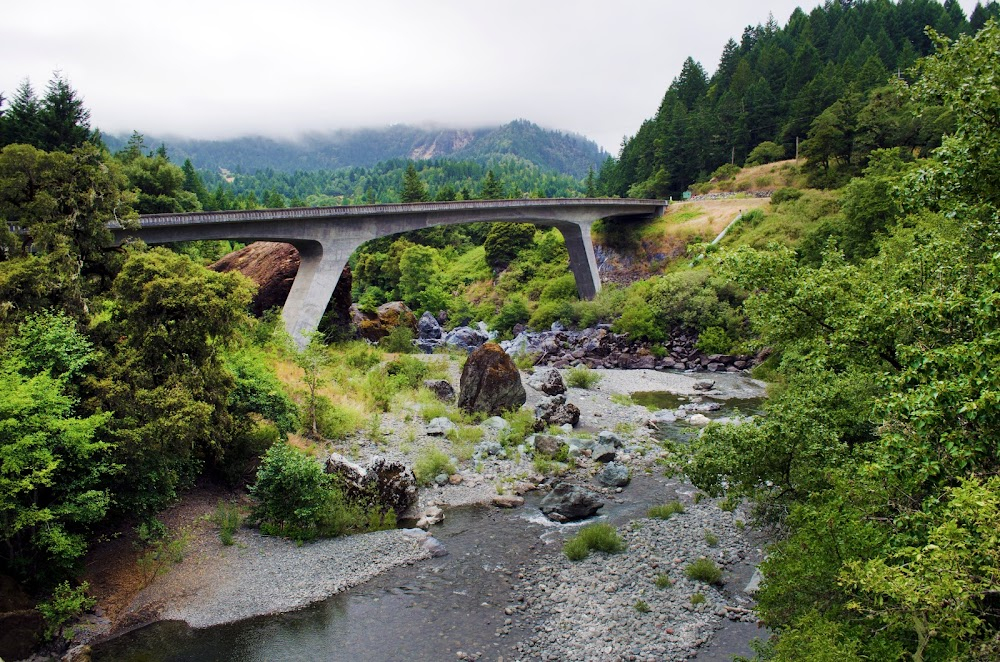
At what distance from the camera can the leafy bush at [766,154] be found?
6650cm

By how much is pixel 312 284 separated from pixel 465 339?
617 inches

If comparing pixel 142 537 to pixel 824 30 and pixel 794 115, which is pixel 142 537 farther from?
pixel 824 30

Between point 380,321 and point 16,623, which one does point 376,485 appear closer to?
point 16,623

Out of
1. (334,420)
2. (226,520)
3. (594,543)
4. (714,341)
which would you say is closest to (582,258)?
(714,341)

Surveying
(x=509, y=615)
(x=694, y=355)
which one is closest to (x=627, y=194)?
(x=694, y=355)

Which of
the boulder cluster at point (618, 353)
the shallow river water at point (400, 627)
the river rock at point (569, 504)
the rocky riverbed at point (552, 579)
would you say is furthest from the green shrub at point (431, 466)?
the boulder cluster at point (618, 353)

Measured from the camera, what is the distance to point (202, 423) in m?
14.2

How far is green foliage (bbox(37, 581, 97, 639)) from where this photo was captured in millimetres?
11602

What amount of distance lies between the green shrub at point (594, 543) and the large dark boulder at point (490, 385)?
37.6 feet

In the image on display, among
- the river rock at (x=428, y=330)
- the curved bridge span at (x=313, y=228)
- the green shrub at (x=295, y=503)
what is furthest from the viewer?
the river rock at (x=428, y=330)

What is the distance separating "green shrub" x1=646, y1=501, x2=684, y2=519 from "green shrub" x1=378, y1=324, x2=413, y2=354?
25692 millimetres

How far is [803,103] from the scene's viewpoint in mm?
64375

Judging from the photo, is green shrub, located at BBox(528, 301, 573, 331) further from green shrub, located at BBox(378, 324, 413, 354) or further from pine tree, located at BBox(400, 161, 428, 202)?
pine tree, located at BBox(400, 161, 428, 202)

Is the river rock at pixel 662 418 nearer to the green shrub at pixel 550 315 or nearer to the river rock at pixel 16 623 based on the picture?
the river rock at pixel 16 623
